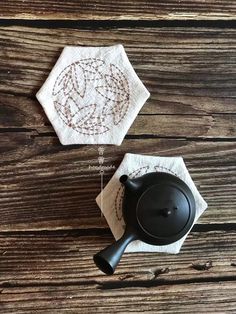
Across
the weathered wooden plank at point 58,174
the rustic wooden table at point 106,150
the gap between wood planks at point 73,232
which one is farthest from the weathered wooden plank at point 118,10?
the gap between wood planks at point 73,232

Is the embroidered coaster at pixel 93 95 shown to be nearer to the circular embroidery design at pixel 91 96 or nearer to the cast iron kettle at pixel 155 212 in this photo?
the circular embroidery design at pixel 91 96

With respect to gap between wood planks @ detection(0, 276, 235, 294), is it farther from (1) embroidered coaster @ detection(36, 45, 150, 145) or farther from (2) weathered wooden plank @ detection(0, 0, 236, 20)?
(2) weathered wooden plank @ detection(0, 0, 236, 20)

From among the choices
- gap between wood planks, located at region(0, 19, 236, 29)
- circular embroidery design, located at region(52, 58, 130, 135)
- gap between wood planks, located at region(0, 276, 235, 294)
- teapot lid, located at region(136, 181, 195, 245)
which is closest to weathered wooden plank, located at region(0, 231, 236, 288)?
gap between wood planks, located at region(0, 276, 235, 294)

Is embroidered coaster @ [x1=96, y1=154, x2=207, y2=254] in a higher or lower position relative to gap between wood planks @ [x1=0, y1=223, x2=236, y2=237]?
higher

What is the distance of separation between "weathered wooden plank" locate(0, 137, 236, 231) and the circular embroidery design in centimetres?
5

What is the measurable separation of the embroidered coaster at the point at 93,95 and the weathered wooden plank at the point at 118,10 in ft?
0.21

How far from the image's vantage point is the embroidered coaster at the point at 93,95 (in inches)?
40.2

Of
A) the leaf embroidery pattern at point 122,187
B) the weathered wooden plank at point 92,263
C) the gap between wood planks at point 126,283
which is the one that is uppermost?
the leaf embroidery pattern at point 122,187

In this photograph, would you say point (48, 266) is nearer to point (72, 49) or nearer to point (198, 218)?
point (198, 218)

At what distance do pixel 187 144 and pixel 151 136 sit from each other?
7 centimetres

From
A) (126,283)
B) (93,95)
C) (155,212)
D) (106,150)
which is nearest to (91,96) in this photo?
(93,95)

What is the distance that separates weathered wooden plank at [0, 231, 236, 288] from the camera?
1047 millimetres

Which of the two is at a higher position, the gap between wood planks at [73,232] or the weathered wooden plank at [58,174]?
the weathered wooden plank at [58,174]

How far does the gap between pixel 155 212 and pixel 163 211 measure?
0.7 inches
